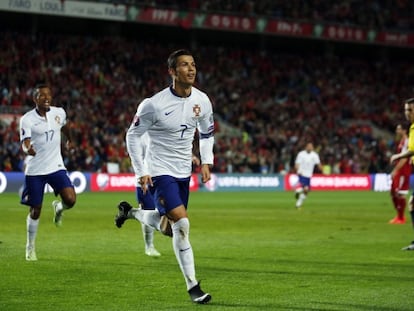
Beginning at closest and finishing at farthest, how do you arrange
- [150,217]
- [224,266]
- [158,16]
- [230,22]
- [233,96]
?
[150,217]
[224,266]
[158,16]
[233,96]
[230,22]

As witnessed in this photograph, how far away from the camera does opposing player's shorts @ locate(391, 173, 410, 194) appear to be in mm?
21750

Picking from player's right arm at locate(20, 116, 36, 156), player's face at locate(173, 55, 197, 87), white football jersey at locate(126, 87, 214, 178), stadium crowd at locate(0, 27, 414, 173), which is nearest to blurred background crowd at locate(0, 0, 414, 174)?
stadium crowd at locate(0, 27, 414, 173)

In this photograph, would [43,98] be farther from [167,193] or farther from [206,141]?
[167,193]

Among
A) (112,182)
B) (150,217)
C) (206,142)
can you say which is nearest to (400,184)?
(150,217)

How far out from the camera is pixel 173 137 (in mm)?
9664

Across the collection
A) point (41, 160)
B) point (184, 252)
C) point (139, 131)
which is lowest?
point (184, 252)

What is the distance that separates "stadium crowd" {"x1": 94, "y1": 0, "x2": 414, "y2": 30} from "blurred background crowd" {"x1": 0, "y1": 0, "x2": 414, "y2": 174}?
8 cm

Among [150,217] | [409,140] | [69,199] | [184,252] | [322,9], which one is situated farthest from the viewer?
[322,9]

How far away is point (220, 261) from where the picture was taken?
13.3 m

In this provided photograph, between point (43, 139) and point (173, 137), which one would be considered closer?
point (173, 137)

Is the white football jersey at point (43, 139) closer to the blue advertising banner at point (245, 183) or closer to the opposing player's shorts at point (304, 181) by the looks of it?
the opposing player's shorts at point (304, 181)

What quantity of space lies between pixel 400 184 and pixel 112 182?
18432mm

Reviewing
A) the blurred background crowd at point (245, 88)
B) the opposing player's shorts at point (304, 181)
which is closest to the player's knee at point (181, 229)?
the opposing player's shorts at point (304, 181)

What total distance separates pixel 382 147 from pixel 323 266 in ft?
122
